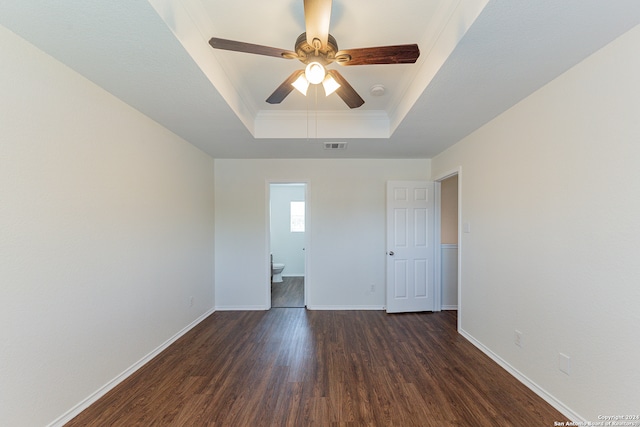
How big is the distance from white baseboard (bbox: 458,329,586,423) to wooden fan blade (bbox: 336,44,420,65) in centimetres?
243

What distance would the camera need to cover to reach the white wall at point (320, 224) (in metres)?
3.74

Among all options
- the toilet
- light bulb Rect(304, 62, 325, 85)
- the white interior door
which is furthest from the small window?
light bulb Rect(304, 62, 325, 85)

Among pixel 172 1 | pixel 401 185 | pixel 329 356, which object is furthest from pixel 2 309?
pixel 401 185

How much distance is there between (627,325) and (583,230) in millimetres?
549

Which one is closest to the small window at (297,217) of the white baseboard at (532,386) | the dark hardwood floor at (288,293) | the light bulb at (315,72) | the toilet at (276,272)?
the toilet at (276,272)

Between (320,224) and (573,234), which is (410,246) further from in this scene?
(573,234)

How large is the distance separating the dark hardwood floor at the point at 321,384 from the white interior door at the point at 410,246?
60 centimetres

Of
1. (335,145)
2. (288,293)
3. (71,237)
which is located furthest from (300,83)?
(288,293)

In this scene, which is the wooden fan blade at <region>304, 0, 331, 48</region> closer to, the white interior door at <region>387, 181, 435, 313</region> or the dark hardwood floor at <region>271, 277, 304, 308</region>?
the white interior door at <region>387, 181, 435, 313</region>

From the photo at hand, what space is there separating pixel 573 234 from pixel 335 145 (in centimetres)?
233

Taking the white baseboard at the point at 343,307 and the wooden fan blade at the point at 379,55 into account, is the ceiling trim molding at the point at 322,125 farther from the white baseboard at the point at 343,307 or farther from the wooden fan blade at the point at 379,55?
the white baseboard at the point at 343,307

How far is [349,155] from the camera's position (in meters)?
3.59

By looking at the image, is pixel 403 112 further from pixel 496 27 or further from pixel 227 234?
pixel 227 234

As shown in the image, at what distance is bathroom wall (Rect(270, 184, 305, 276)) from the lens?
19.6 feet
